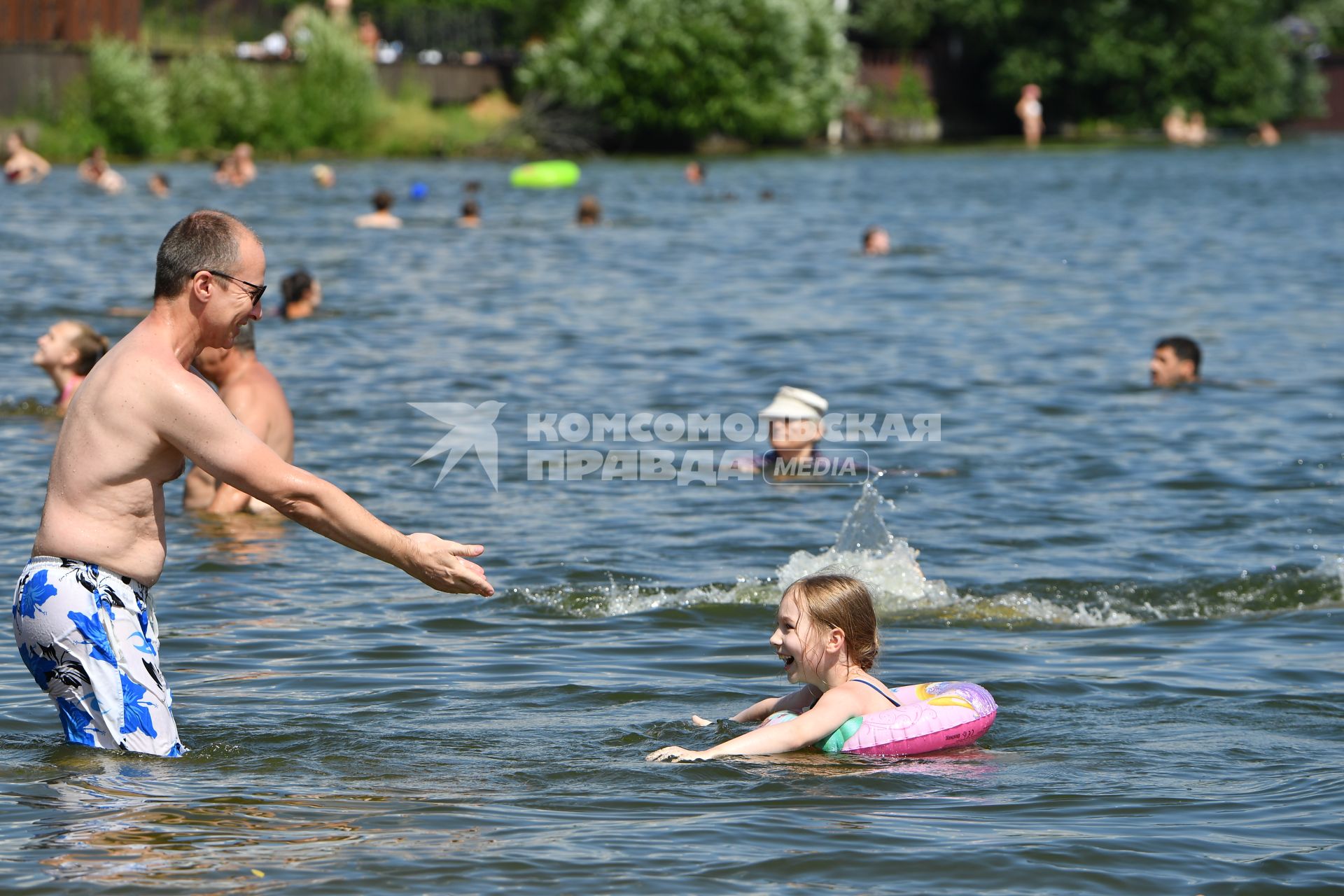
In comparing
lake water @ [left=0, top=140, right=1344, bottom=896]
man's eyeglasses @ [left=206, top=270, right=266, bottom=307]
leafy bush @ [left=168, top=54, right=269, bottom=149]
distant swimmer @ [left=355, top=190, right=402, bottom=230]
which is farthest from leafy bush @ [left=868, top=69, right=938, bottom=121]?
man's eyeglasses @ [left=206, top=270, right=266, bottom=307]

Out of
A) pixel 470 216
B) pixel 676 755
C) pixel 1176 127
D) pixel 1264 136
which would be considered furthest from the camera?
pixel 1264 136

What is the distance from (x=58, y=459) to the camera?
5.74 metres

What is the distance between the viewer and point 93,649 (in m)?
5.67

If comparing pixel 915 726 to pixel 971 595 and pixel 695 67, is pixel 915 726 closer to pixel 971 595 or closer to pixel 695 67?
pixel 971 595

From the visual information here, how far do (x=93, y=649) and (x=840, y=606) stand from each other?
8.89ft

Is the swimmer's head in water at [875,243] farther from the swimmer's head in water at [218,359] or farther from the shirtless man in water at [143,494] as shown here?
the shirtless man in water at [143,494]

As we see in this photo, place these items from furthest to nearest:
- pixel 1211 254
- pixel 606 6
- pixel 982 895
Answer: pixel 606 6 → pixel 1211 254 → pixel 982 895

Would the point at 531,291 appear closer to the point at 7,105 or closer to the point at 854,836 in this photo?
the point at 854,836

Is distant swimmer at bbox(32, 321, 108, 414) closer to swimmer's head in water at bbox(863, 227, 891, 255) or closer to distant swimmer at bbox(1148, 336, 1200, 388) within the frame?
distant swimmer at bbox(1148, 336, 1200, 388)

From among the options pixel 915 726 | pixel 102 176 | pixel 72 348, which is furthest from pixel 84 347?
pixel 102 176

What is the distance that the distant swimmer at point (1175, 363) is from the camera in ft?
53.1

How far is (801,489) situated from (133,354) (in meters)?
7.59

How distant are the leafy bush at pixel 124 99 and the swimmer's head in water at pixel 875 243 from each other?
2640 cm

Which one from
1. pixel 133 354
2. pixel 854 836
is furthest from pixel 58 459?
pixel 854 836
